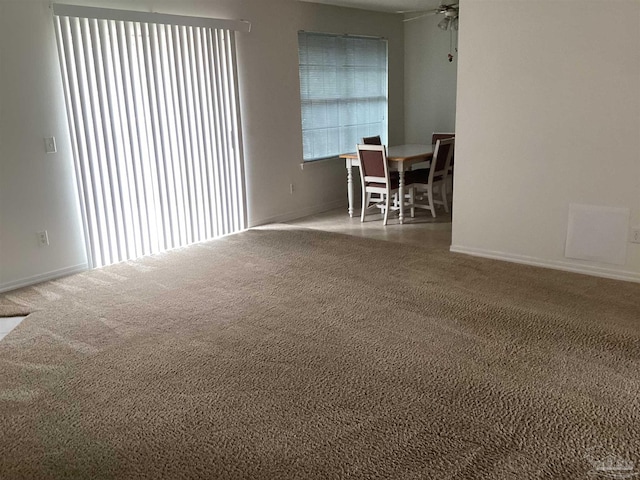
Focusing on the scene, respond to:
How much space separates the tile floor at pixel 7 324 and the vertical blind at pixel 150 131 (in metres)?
1.04

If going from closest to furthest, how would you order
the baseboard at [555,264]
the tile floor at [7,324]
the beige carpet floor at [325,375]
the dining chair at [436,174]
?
the beige carpet floor at [325,375] < the tile floor at [7,324] < the baseboard at [555,264] < the dining chair at [436,174]

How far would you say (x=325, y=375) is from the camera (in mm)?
2812

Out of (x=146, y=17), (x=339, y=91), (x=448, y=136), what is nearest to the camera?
(x=146, y=17)

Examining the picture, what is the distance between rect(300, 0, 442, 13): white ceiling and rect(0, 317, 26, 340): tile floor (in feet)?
15.0

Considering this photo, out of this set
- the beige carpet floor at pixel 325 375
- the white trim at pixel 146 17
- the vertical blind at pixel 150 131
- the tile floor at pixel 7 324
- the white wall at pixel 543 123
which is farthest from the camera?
the vertical blind at pixel 150 131

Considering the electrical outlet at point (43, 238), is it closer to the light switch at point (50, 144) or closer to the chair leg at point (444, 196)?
the light switch at point (50, 144)

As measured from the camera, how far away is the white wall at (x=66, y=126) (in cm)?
410

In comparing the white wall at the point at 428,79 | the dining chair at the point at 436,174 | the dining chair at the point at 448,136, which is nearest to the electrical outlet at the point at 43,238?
the dining chair at the point at 436,174

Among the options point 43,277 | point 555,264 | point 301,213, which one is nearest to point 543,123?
point 555,264

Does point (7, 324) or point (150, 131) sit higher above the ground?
point (150, 131)

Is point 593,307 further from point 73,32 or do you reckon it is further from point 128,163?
point 73,32

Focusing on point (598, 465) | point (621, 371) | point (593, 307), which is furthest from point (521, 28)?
point (598, 465)

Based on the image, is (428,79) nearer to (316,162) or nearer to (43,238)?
(316,162)

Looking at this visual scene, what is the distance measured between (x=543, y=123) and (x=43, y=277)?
13.5ft
